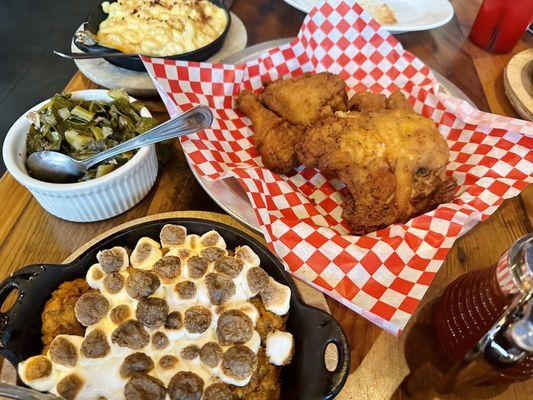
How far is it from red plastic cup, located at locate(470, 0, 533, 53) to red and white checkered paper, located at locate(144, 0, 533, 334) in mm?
612

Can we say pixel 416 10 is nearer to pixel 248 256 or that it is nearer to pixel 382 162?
pixel 382 162

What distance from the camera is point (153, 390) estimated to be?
894 mm

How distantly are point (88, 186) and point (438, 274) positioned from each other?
1082 millimetres

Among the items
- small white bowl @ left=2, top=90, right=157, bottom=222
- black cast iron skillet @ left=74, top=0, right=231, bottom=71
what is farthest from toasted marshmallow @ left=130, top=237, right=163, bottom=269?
black cast iron skillet @ left=74, top=0, right=231, bottom=71

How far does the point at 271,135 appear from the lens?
1.58 meters

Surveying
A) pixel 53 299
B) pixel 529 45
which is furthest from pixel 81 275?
pixel 529 45

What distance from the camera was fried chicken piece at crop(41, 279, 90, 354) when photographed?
1027 millimetres

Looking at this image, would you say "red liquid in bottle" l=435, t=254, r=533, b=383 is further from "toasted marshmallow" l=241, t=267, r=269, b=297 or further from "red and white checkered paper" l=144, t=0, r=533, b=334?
"toasted marshmallow" l=241, t=267, r=269, b=297

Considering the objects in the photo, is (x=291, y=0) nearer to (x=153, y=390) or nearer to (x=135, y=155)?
(x=135, y=155)

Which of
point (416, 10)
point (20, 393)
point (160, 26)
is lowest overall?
point (20, 393)

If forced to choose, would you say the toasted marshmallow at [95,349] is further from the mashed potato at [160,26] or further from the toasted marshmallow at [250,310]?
the mashed potato at [160,26]

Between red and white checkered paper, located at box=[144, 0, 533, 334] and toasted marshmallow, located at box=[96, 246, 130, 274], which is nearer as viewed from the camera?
toasted marshmallow, located at box=[96, 246, 130, 274]

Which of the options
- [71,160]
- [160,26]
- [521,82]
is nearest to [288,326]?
[71,160]

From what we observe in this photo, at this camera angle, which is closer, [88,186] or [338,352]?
[338,352]
